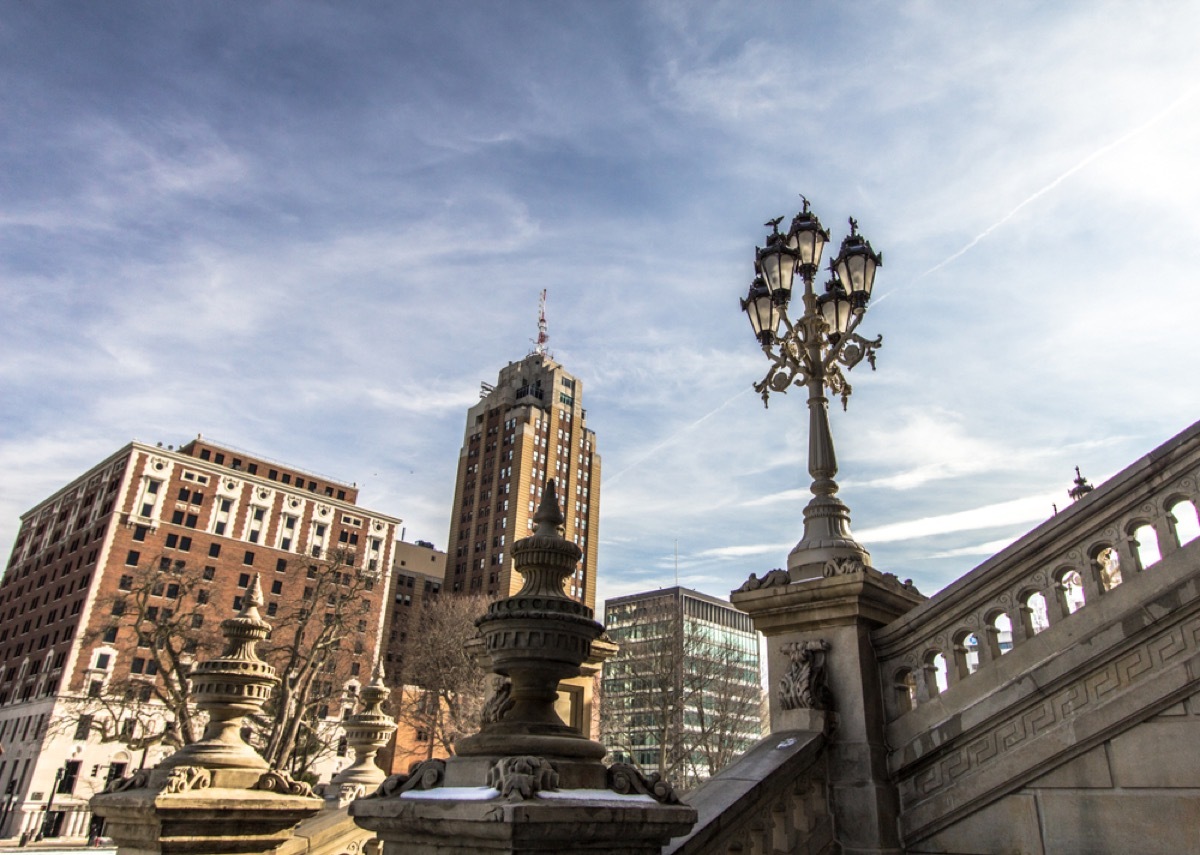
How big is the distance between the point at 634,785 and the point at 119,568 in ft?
260

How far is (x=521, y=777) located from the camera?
11.7ft

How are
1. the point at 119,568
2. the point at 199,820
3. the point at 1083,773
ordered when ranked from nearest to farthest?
the point at 1083,773 → the point at 199,820 → the point at 119,568

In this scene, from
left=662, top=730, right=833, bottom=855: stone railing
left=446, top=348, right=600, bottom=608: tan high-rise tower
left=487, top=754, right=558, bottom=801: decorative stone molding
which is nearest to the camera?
left=487, top=754, right=558, bottom=801: decorative stone molding

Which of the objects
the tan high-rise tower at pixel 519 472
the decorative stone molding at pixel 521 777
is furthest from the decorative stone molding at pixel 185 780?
the tan high-rise tower at pixel 519 472

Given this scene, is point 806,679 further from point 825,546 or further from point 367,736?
point 367,736

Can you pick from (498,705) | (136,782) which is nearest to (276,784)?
(136,782)

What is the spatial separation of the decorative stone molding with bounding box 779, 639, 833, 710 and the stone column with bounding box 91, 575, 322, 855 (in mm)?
4039

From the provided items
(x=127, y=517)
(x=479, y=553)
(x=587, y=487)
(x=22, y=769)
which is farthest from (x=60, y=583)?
(x=587, y=487)

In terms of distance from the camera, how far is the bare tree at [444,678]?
148ft

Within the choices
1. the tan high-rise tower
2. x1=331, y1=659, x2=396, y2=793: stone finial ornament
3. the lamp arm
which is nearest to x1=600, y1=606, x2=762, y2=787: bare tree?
x1=331, y1=659, x2=396, y2=793: stone finial ornament

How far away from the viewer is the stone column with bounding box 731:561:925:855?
19.6ft

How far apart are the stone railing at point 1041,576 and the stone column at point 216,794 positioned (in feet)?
16.5

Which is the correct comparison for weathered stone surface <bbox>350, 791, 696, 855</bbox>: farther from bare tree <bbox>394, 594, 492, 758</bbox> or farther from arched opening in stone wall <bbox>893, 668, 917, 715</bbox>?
bare tree <bbox>394, 594, 492, 758</bbox>

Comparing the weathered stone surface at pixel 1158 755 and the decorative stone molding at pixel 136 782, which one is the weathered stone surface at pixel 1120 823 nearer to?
the weathered stone surface at pixel 1158 755
